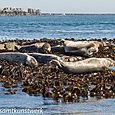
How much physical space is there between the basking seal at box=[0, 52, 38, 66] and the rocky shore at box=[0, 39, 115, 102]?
8.6 inches

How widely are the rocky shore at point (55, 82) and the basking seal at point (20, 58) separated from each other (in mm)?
218

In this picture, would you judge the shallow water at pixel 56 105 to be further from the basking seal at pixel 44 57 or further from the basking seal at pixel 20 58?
the basking seal at pixel 44 57

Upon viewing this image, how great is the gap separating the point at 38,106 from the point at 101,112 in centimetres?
195

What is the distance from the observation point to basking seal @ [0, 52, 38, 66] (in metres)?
21.4

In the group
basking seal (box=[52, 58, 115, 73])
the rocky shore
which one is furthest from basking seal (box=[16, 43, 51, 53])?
basking seal (box=[52, 58, 115, 73])

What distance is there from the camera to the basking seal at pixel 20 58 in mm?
21375

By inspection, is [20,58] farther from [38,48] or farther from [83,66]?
[83,66]

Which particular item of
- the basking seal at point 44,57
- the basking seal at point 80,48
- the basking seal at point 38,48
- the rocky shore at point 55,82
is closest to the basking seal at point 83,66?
the rocky shore at point 55,82

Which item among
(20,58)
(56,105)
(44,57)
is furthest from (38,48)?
(56,105)

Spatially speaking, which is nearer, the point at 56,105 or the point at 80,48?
the point at 56,105

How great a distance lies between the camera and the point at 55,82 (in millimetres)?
17703

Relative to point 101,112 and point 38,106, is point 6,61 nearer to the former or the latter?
point 38,106

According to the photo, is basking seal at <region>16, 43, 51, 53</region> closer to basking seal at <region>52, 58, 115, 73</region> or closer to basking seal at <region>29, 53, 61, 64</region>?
basking seal at <region>29, 53, 61, 64</region>

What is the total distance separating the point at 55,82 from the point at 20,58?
4.39 meters
